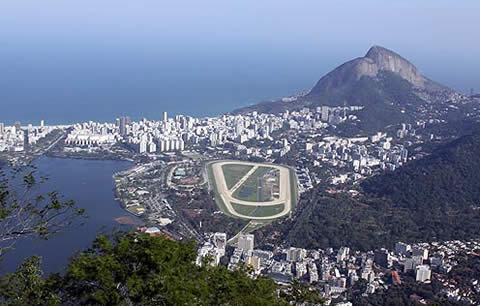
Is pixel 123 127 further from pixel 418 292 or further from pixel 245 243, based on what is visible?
pixel 418 292

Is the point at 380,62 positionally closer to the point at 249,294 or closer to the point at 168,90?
the point at 168,90

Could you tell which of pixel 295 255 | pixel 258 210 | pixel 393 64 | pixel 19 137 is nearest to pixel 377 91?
pixel 393 64

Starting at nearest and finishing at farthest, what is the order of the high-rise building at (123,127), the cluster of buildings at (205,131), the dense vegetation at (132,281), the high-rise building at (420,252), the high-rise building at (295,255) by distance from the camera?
the dense vegetation at (132,281) → the high-rise building at (420,252) → the high-rise building at (295,255) → the cluster of buildings at (205,131) → the high-rise building at (123,127)

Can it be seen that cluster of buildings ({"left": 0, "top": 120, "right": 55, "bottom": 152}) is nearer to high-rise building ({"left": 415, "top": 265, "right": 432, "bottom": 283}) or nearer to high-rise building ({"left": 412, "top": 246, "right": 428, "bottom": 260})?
high-rise building ({"left": 412, "top": 246, "right": 428, "bottom": 260})

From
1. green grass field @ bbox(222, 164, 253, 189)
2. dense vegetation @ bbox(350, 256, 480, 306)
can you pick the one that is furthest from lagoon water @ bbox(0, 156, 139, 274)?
dense vegetation @ bbox(350, 256, 480, 306)

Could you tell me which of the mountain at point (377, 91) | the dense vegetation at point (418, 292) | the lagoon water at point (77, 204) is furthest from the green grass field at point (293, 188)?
the mountain at point (377, 91)

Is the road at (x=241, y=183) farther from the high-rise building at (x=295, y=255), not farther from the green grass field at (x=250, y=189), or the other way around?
the high-rise building at (x=295, y=255)


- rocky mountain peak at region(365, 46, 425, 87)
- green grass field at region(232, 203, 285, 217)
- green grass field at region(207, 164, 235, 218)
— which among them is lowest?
green grass field at region(232, 203, 285, 217)
